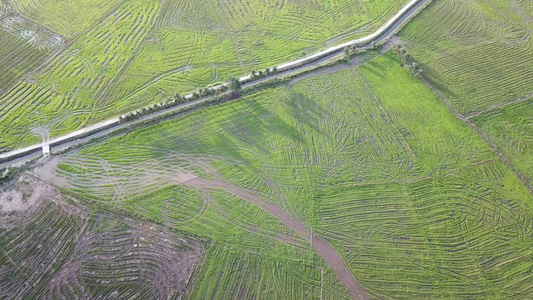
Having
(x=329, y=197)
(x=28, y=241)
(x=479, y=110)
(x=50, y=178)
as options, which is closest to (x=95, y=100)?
(x=50, y=178)

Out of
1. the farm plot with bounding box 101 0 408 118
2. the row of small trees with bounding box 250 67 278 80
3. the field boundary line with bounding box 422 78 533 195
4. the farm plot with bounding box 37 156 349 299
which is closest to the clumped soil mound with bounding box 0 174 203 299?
the farm plot with bounding box 37 156 349 299

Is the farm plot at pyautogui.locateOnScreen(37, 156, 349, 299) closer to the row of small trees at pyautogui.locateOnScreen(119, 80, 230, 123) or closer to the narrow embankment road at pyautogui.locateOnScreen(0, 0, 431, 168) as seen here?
the narrow embankment road at pyautogui.locateOnScreen(0, 0, 431, 168)

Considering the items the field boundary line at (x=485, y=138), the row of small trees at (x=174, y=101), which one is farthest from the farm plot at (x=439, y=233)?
the row of small trees at (x=174, y=101)

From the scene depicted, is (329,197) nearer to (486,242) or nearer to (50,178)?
(486,242)

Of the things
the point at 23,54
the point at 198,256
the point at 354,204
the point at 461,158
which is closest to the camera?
the point at 198,256

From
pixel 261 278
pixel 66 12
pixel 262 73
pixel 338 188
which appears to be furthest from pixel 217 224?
pixel 66 12

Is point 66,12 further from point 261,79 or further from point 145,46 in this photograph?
point 261,79
